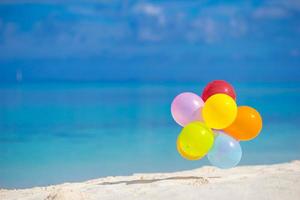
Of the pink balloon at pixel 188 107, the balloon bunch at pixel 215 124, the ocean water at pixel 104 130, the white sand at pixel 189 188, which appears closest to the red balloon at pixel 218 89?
the balloon bunch at pixel 215 124

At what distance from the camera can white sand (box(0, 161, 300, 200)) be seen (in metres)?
3.67

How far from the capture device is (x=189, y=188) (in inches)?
151

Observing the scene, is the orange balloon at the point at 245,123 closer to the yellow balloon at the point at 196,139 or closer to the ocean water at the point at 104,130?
the yellow balloon at the point at 196,139

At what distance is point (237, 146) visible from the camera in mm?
3859

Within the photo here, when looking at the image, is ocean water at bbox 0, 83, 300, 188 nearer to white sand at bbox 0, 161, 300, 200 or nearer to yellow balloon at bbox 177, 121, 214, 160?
white sand at bbox 0, 161, 300, 200

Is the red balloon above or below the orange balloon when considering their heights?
above

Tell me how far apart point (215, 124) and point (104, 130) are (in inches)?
119

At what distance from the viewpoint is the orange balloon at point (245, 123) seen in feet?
12.8

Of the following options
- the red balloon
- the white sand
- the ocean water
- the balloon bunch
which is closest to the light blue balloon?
the balloon bunch

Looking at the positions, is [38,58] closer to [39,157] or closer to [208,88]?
[39,157]

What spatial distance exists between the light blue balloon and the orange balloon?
93 mm

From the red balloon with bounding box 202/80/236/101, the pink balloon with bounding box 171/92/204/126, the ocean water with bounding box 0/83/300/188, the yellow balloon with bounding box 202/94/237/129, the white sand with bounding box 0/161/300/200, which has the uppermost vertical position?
the ocean water with bounding box 0/83/300/188

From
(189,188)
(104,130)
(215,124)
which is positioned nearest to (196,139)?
(215,124)

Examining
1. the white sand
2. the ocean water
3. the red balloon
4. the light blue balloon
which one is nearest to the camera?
the white sand
